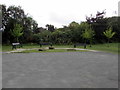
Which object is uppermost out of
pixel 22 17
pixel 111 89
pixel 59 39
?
pixel 22 17

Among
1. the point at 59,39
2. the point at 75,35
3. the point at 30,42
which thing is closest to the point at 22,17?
the point at 30,42

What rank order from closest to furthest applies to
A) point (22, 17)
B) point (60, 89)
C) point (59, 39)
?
point (60, 89)
point (59, 39)
point (22, 17)

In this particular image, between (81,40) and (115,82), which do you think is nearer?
(115,82)

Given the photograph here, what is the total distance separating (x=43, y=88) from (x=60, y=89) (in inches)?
22.0

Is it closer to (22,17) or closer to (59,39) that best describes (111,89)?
(59,39)

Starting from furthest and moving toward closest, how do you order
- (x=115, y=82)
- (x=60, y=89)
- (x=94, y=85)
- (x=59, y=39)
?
1. (x=59, y=39)
2. (x=115, y=82)
3. (x=94, y=85)
4. (x=60, y=89)

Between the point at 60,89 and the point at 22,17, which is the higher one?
the point at 22,17

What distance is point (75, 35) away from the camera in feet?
100

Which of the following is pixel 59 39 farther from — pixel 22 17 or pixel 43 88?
pixel 43 88

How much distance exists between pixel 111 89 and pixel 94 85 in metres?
0.57

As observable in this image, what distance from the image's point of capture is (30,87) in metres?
4.36

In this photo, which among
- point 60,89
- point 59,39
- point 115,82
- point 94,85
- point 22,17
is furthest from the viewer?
point 22,17

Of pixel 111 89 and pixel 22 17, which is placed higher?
pixel 22 17

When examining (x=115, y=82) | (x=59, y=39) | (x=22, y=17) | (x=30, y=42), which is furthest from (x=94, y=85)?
(x=22, y=17)
